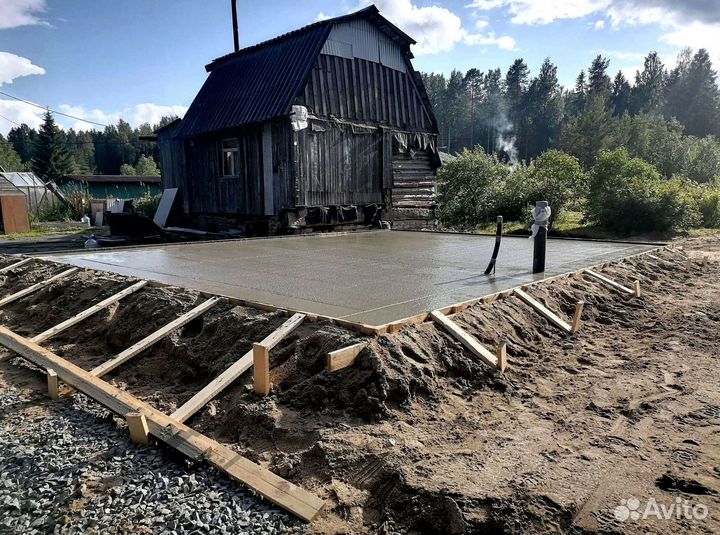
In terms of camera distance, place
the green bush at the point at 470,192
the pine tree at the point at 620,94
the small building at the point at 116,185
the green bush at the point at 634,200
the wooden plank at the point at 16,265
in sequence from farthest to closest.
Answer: the pine tree at the point at 620,94 < the small building at the point at 116,185 < the green bush at the point at 470,192 < the green bush at the point at 634,200 < the wooden plank at the point at 16,265

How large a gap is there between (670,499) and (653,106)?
76.3 meters

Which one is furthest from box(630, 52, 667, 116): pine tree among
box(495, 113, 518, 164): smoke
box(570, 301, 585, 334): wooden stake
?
box(570, 301, 585, 334): wooden stake

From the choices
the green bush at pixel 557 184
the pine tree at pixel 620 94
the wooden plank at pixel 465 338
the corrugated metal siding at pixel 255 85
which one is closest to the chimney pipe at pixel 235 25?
the corrugated metal siding at pixel 255 85

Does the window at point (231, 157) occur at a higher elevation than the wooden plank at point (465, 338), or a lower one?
higher

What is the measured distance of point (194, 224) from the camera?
16984mm

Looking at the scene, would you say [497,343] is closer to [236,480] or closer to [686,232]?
[236,480]

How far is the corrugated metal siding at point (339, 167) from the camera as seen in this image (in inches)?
516

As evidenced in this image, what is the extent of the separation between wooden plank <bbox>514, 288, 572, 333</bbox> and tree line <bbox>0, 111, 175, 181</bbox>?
50379mm

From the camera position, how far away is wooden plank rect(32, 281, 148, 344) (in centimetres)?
481

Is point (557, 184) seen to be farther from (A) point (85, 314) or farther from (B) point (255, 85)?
(A) point (85, 314)

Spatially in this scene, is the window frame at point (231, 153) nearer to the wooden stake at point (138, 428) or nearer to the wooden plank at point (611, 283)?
the wooden plank at point (611, 283)

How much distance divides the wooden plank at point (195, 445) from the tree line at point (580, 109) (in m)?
38.4

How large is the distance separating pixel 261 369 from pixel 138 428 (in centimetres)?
85

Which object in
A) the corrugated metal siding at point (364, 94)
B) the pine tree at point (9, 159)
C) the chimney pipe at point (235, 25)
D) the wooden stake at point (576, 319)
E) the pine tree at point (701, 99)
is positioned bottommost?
the wooden stake at point (576, 319)
